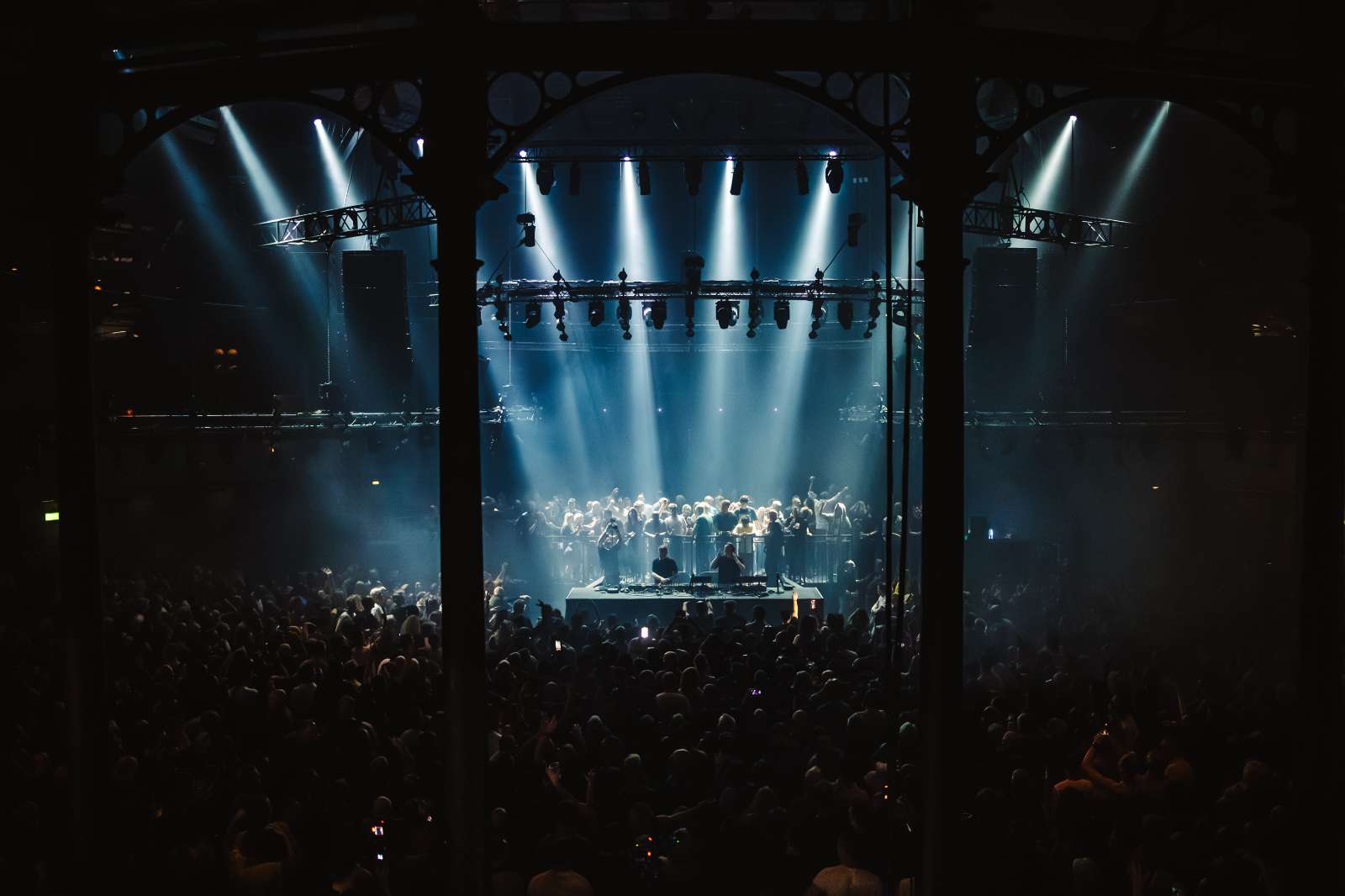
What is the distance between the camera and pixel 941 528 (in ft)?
14.9

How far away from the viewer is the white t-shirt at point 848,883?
4.47 m

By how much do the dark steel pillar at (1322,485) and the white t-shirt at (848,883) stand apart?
2.42 meters

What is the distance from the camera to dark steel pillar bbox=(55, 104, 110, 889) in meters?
4.96

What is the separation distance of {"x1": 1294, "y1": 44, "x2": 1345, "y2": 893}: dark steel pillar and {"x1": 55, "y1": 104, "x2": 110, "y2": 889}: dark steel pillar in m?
6.47

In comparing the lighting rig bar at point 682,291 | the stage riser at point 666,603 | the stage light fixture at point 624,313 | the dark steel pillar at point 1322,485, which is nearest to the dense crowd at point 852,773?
the dark steel pillar at point 1322,485

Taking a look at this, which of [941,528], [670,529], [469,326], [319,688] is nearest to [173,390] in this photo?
[670,529]

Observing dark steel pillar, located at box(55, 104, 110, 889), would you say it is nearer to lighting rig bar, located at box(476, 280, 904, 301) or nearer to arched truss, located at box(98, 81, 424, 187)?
arched truss, located at box(98, 81, 424, 187)

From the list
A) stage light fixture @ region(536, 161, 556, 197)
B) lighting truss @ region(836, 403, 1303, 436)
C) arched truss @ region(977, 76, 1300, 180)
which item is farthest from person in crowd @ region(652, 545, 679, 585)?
arched truss @ region(977, 76, 1300, 180)

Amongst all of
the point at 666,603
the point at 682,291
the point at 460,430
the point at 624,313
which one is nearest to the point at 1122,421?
the point at 682,291

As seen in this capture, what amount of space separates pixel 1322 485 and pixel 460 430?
466 cm

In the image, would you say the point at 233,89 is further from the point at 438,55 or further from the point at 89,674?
the point at 89,674

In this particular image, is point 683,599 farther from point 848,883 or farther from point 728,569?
point 848,883

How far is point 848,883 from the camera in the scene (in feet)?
14.8

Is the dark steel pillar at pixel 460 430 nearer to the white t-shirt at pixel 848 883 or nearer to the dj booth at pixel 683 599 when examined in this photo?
the white t-shirt at pixel 848 883
